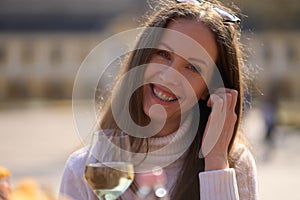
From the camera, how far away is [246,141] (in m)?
2.71

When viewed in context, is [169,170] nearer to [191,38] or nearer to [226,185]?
[226,185]

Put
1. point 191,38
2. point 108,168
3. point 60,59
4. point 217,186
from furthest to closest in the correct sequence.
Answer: point 60,59, point 191,38, point 217,186, point 108,168

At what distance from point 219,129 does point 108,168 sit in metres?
0.43

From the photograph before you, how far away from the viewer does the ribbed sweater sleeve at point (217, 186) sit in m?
2.34

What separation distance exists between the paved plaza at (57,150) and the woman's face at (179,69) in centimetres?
431

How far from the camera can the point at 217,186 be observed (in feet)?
7.66

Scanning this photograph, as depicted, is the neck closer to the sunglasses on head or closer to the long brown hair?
the long brown hair

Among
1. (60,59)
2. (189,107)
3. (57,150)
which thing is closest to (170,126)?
(189,107)

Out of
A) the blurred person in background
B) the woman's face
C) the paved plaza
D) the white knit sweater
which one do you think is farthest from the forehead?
the paved plaza

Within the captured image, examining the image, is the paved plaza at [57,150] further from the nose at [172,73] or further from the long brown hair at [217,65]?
the nose at [172,73]

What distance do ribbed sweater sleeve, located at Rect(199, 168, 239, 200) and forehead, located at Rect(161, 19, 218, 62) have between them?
35 cm

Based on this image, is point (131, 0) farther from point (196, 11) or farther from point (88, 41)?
point (196, 11)

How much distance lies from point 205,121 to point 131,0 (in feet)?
100

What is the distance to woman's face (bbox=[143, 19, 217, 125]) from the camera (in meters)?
2.39
